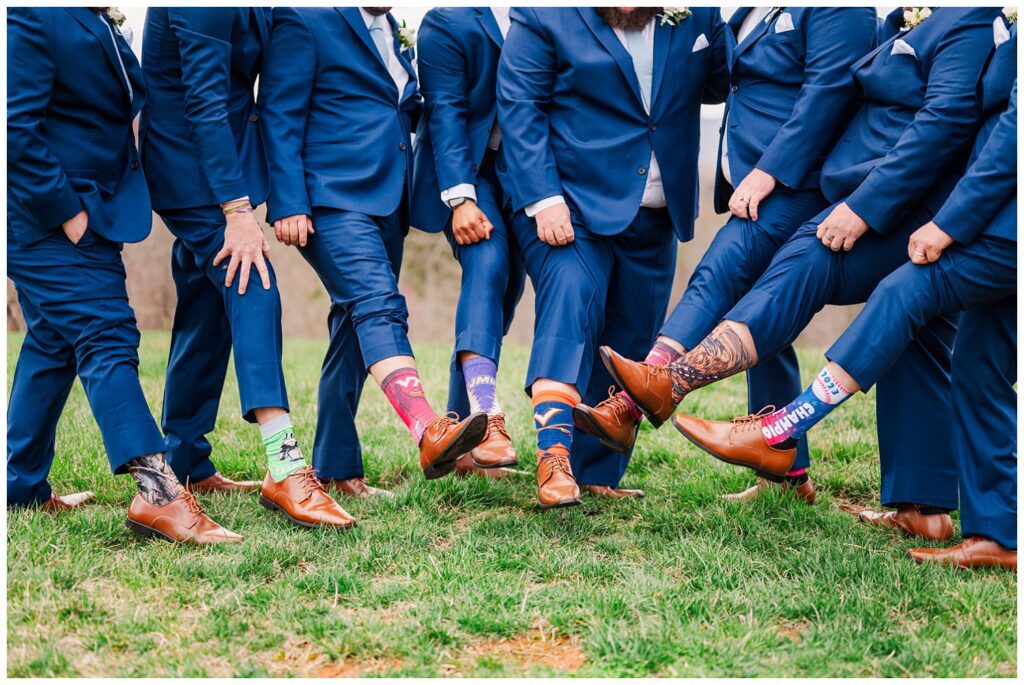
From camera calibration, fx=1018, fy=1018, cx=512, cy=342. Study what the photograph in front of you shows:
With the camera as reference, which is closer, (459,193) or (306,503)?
(306,503)

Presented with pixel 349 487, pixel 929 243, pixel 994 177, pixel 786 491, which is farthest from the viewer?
pixel 349 487

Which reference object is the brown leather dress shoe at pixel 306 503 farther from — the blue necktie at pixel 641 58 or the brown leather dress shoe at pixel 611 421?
the blue necktie at pixel 641 58

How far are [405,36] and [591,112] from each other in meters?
0.94

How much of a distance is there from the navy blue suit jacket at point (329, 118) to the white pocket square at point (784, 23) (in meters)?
1.66

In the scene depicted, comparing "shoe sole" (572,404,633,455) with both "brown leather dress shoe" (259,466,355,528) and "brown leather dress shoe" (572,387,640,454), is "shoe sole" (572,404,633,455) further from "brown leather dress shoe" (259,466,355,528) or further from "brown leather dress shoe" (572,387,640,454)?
"brown leather dress shoe" (259,466,355,528)

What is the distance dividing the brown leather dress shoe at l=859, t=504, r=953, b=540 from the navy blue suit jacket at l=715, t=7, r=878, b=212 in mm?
1428

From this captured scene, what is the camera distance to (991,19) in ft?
12.4

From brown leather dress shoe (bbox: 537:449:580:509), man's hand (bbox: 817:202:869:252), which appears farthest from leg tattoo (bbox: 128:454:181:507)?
man's hand (bbox: 817:202:869:252)

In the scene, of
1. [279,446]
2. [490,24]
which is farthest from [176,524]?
[490,24]

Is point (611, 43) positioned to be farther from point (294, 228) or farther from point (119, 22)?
point (119, 22)

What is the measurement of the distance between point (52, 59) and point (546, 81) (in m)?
1.95

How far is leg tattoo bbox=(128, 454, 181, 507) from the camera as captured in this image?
3869mm

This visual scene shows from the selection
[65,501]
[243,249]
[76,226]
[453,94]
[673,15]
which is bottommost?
[65,501]

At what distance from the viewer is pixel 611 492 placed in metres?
4.79
